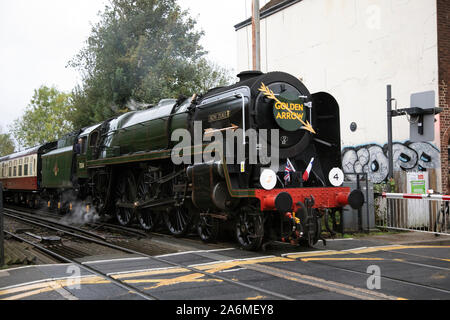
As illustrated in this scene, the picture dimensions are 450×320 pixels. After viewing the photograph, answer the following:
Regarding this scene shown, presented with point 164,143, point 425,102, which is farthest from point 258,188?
point 425,102

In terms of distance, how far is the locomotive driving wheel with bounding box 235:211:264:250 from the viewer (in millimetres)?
7495

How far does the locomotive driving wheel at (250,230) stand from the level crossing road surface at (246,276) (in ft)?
0.74

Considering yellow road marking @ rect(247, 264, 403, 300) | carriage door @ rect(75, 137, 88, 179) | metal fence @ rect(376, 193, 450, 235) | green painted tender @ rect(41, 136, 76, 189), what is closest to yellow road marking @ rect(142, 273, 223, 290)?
yellow road marking @ rect(247, 264, 403, 300)

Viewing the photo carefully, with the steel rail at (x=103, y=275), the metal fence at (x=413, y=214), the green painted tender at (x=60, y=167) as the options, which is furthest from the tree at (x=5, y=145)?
the metal fence at (x=413, y=214)

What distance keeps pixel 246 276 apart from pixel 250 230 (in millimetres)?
2107

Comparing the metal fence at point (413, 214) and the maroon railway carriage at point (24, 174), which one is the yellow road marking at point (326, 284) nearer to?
the metal fence at point (413, 214)

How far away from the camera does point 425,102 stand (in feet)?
34.9

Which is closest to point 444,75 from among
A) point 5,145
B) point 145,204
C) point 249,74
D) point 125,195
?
point 249,74

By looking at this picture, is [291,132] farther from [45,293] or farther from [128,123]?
[128,123]

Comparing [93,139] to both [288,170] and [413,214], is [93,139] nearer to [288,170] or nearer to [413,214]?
[288,170]

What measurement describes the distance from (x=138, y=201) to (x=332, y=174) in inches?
212

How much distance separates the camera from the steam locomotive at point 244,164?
299 inches

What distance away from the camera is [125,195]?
41.7 ft

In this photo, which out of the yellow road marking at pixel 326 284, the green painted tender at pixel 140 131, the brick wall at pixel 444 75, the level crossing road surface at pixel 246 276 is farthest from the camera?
the brick wall at pixel 444 75
